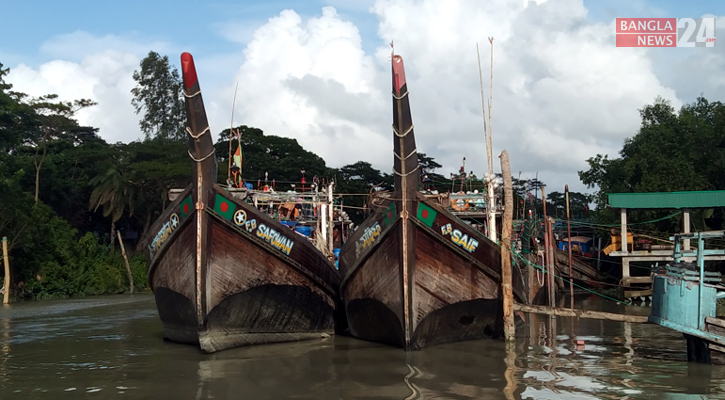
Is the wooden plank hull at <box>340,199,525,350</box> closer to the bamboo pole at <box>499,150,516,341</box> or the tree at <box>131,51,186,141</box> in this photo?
the bamboo pole at <box>499,150,516,341</box>

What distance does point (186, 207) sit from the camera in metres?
11.1

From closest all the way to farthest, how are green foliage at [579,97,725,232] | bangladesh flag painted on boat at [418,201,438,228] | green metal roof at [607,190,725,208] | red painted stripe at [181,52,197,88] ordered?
red painted stripe at [181,52,197,88]
bangladesh flag painted on boat at [418,201,438,228]
green metal roof at [607,190,725,208]
green foliage at [579,97,725,232]

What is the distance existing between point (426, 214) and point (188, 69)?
4.52m

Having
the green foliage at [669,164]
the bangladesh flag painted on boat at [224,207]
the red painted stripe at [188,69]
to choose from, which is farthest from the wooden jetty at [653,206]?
the red painted stripe at [188,69]

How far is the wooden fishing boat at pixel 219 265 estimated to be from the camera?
10734 millimetres

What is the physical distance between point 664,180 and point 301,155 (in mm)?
22737

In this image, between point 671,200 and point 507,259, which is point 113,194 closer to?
point 671,200

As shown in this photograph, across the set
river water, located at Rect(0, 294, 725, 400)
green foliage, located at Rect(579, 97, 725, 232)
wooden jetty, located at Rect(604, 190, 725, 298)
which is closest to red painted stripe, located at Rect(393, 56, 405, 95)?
river water, located at Rect(0, 294, 725, 400)

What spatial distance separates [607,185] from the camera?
113 ft

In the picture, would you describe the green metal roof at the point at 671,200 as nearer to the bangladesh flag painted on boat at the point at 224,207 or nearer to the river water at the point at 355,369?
the river water at the point at 355,369

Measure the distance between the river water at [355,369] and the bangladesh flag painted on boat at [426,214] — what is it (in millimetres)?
2164

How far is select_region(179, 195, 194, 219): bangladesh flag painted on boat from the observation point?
35.9ft

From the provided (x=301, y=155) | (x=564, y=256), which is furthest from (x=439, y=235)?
(x=301, y=155)

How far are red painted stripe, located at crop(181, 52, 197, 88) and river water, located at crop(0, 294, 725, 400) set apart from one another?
448 centimetres
